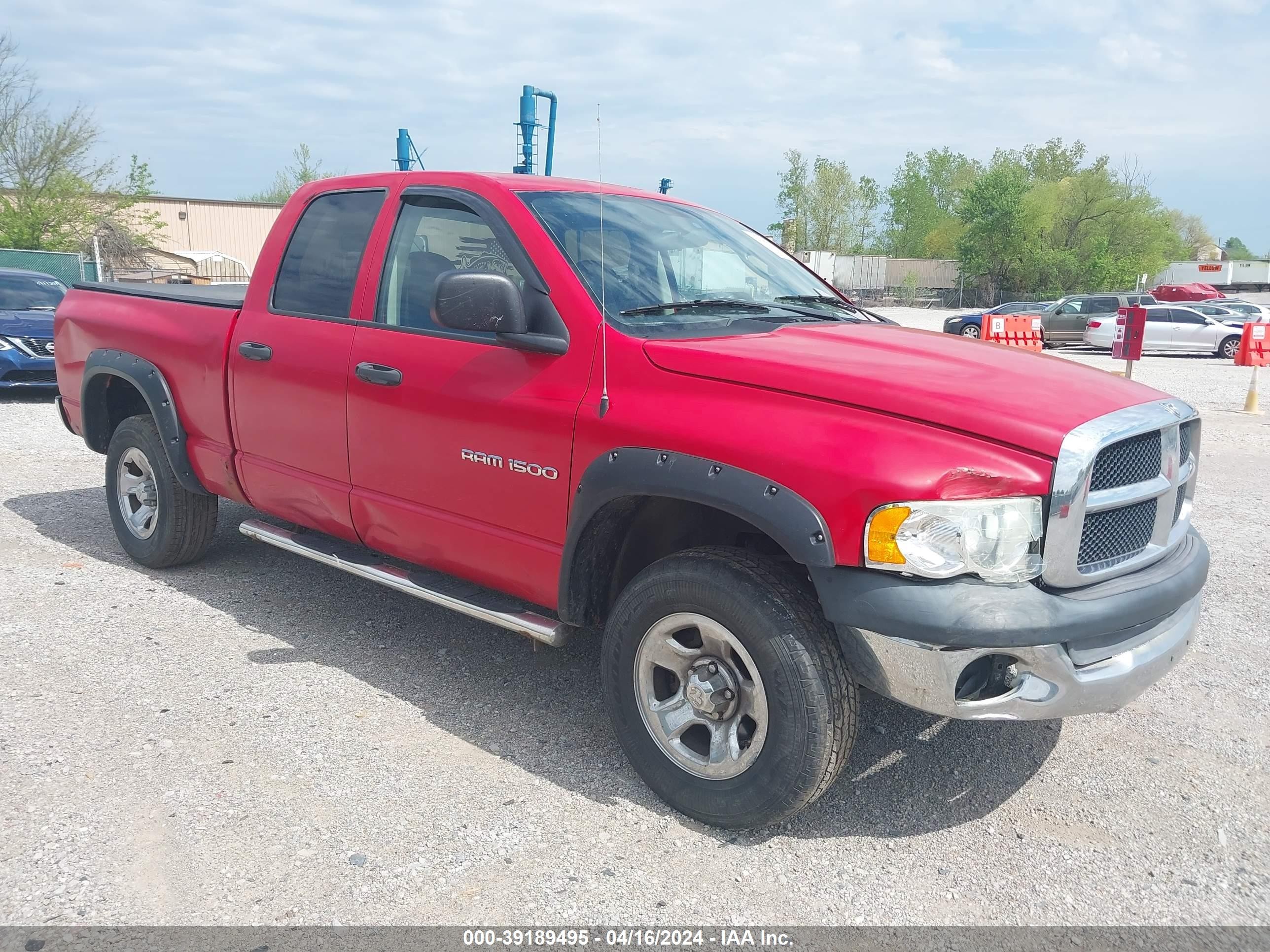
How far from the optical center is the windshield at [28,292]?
12.1 metres

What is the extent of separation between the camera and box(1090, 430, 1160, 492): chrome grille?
110 inches

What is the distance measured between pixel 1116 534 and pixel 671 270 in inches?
71.5

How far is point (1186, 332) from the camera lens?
25.0 meters

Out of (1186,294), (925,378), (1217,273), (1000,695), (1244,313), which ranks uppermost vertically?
(1217,273)

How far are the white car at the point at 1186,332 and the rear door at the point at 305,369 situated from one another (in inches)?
956

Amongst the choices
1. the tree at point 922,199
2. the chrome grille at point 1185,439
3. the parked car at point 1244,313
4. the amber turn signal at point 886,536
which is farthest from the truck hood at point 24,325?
the tree at point 922,199

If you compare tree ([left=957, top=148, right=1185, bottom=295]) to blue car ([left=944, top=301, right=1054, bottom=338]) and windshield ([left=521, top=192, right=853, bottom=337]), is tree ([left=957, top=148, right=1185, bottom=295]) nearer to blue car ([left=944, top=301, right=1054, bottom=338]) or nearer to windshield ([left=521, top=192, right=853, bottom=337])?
blue car ([left=944, top=301, right=1054, bottom=338])

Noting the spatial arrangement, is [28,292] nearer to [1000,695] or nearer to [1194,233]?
[1000,695]

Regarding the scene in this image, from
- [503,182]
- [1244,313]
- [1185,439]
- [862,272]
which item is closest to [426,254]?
[503,182]

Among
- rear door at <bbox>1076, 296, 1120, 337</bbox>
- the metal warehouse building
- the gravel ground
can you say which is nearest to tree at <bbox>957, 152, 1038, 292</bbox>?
rear door at <bbox>1076, 296, 1120, 337</bbox>

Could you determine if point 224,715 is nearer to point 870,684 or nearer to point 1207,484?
point 870,684

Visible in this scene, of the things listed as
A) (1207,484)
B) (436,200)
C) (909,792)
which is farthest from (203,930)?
(1207,484)

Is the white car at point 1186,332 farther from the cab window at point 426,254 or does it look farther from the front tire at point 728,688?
the front tire at point 728,688

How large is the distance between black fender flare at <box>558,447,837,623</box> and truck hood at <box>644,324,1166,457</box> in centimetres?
29
